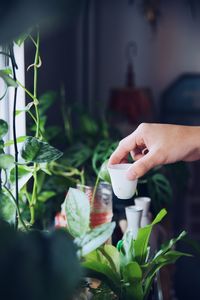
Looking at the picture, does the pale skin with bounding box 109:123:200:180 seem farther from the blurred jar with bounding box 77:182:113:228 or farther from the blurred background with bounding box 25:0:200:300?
the blurred background with bounding box 25:0:200:300

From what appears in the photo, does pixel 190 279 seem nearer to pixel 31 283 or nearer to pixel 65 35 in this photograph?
pixel 65 35

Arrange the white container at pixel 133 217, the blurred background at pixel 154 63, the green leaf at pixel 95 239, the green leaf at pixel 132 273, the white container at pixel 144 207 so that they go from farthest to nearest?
the blurred background at pixel 154 63 < the white container at pixel 144 207 < the white container at pixel 133 217 < the green leaf at pixel 132 273 < the green leaf at pixel 95 239

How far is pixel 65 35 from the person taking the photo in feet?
8.02

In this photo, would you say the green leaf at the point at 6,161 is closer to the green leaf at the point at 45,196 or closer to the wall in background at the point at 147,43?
the green leaf at the point at 45,196

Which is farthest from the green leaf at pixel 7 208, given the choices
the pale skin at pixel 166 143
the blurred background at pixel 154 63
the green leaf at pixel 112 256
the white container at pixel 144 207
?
the blurred background at pixel 154 63

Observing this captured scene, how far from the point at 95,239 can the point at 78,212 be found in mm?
90

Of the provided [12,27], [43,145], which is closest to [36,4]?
[12,27]

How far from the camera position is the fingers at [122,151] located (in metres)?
1.10

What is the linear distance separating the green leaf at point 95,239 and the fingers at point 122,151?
415 millimetres

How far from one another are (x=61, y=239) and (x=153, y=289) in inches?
23.0

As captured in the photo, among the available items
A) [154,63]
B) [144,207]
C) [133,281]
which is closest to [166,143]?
[144,207]

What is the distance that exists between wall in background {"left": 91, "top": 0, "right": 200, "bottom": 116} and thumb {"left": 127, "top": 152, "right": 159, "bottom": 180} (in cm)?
176

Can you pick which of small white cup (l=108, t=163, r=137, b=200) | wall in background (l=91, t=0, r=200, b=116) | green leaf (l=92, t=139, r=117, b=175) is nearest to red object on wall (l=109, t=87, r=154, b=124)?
wall in background (l=91, t=0, r=200, b=116)

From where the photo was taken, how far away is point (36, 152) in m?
0.86
